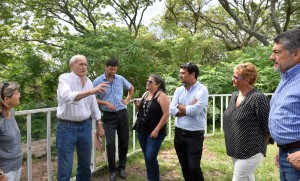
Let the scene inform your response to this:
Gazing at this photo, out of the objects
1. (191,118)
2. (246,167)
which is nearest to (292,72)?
(246,167)

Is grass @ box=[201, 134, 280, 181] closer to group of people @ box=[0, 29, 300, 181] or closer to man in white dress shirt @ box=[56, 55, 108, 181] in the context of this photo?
group of people @ box=[0, 29, 300, 181]

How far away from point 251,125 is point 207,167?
7.19 ft

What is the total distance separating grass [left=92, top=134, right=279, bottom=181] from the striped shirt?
240 centimetres

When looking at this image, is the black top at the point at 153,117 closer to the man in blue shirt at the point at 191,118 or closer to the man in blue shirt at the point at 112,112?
the man in blue shirt at the point at 191,118

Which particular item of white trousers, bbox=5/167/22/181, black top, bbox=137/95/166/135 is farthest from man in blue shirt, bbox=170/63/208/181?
white trousers, bbox=5/167/22/181

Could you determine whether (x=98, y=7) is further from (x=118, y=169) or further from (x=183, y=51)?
(x=118, y=169)

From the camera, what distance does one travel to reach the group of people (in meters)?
1.88

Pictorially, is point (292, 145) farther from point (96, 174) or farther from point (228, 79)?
point (228, 79)

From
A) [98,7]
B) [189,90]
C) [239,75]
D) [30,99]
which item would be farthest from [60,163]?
[98,7]

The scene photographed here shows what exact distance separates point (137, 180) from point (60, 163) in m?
1.31

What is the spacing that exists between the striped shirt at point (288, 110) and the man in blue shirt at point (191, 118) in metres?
1.18

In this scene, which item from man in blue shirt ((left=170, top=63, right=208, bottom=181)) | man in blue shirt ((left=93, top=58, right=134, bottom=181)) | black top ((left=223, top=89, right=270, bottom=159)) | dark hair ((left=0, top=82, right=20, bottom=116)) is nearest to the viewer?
dark hair ((left=0, top=82, right=20, bottom=116))

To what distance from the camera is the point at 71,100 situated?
9.23 ft

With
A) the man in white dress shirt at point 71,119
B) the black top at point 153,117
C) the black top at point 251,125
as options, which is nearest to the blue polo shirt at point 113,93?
the black top at point 153,117
